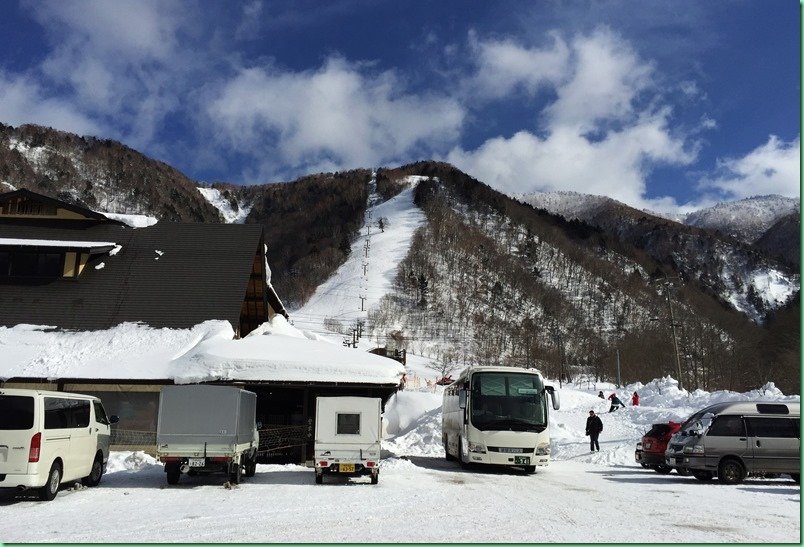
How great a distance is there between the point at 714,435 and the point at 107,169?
195 meters

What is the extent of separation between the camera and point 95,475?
1352 cm

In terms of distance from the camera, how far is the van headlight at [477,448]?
1742cm

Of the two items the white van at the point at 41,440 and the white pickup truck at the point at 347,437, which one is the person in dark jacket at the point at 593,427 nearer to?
the white pickup truck at the point at 347,437

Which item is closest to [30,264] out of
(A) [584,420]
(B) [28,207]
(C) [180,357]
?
(B) [28,207]

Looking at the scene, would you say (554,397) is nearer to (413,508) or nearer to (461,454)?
(461,454)

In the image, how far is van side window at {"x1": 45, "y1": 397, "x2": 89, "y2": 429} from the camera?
448 inches

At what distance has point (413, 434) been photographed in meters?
28.6

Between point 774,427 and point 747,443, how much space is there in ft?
2.58

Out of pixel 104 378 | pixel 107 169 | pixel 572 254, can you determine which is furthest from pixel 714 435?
pixel 107 169

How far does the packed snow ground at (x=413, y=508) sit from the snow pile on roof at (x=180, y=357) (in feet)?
9.47

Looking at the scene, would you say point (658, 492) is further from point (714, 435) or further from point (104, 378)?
point (104, 378)

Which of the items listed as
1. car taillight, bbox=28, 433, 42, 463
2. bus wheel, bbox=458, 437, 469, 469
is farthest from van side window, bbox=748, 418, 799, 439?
car taillight, bbox=28, 433, 42, 463

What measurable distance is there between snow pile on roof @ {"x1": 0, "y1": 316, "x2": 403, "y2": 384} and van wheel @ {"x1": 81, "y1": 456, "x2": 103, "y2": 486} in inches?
245

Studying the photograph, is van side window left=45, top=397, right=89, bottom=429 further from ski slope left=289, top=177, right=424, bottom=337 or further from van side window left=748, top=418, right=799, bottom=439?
ski slope left=289, top=177, right=424, bottom=337
